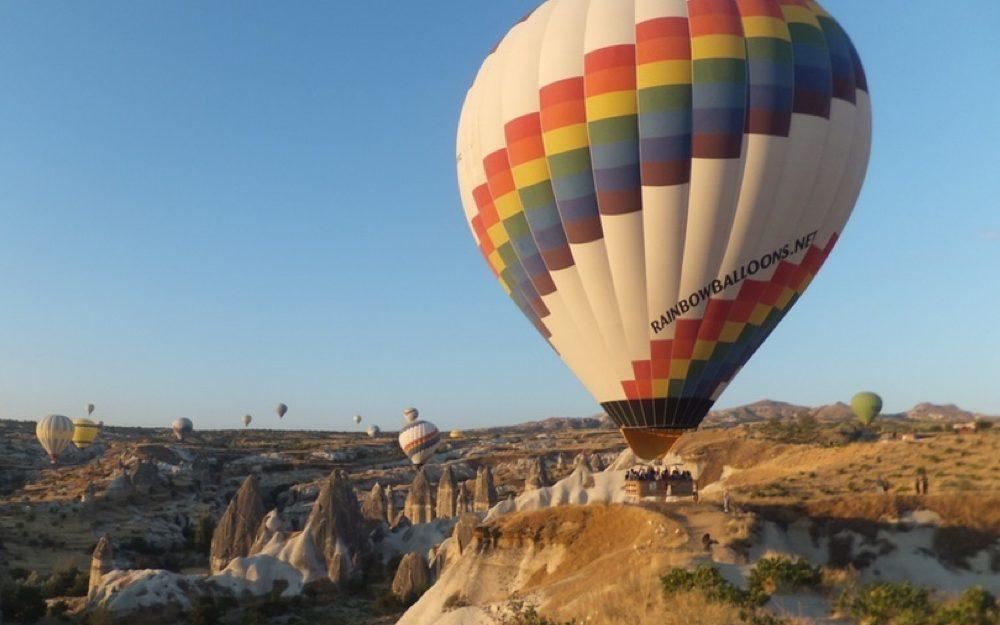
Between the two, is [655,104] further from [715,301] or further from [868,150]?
[868,150]

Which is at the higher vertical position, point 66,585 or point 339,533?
point 339,533

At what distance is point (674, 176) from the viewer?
21953 mm

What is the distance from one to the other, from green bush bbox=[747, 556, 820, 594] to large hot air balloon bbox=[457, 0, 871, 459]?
6224 millimetres

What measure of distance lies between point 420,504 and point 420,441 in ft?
90.0

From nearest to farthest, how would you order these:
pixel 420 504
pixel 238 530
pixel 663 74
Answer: pixel 663 74
pixel 238 530
pixel 420 504

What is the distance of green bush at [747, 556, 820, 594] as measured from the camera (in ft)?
56.6

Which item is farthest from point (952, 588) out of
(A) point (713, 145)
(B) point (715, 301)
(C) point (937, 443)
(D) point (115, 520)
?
(D) point (115, 520)

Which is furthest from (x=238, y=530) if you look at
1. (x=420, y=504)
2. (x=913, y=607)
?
(x=913, y=607)

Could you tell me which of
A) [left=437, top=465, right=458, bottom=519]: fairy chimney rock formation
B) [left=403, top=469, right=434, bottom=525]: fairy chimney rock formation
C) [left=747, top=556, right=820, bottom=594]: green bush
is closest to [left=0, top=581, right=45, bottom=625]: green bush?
[left=403, top=469, right=434, bottom=525]: fairy chimney rock formation

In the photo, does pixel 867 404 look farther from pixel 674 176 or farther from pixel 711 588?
pixel 711 588

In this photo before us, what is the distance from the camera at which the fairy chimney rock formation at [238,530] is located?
52.0 meters

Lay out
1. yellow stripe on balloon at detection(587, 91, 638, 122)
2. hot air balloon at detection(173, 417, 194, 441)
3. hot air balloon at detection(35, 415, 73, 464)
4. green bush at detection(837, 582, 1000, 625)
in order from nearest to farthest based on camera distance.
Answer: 1. green bush at detection(837, 582, 1000, 625)
2. yellow stripe on balloon at detection(587, 91, 638, 122)
3. hot air balloon at detection(35, 415, 73, 464)
4. hot air balloon at detection(173, 417, 194, 441)

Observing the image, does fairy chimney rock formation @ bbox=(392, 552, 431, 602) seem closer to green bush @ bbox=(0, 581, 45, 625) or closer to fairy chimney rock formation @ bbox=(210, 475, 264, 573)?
fairy chimney rock formation @ bbox=(210, 475, 264, 573)

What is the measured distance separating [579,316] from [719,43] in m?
9.46
